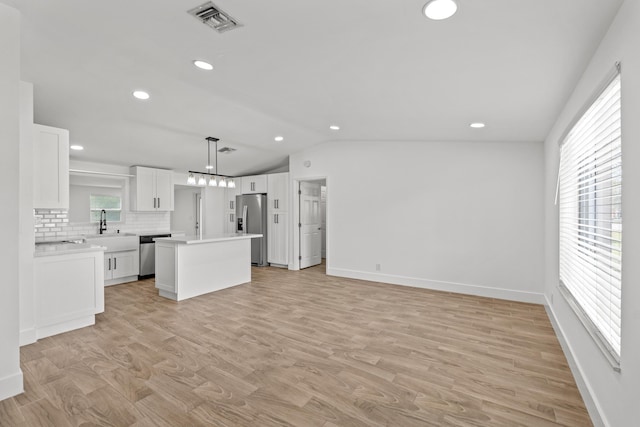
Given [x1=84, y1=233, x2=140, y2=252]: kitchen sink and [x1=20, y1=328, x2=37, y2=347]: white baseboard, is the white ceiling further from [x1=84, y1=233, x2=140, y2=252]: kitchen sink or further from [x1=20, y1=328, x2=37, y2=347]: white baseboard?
[x1=20, y1=328, x2=37, y2=347]: white baseboard

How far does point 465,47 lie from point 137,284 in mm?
5857

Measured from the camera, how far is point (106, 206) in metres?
6.00

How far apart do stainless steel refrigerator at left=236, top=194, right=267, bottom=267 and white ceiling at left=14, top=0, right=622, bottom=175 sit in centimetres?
272

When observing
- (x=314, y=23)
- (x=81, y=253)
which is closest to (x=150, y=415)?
(x=81, y=253)

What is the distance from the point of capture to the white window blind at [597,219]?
5.58 ft

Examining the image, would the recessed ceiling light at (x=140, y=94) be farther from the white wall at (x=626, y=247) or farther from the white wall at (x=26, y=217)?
the white wall at (x=626, y=247)

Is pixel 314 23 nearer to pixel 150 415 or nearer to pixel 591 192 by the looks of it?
pixel 591 192

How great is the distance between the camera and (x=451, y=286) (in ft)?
16.1

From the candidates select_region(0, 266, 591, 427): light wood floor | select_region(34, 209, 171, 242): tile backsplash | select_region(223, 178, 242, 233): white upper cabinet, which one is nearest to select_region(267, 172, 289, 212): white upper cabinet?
→ select_region(223, 178, 242, 233): white upper cabinet

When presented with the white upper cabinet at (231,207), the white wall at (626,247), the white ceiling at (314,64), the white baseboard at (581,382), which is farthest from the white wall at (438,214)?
the white wall at (626,247)

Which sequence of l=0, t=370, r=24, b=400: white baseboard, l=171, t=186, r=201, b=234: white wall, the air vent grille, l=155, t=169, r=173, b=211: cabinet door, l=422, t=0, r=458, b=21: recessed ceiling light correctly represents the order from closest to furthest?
l=422, t=0, r=458, b=21: recessed ceiling light
l=0, t=370, r=24, b=400: white baseboard
the air vent grille
l=155, t=169, r=173, b=211: cabinet door
l=171, t=186, r=201, b=234: white wall

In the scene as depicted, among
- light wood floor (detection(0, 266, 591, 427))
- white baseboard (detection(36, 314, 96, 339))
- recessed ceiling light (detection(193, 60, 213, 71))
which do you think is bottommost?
light wood floor (detection(0, 266, 591, 427))

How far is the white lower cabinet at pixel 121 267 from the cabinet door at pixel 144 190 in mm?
974

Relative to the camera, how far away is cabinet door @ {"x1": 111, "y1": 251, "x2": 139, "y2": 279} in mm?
5363
